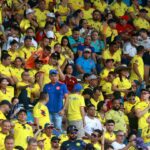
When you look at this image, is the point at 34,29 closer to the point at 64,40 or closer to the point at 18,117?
the point at 64,40

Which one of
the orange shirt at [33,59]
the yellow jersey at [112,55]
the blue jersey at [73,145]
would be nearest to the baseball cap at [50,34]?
the orange shirt at [33,59]

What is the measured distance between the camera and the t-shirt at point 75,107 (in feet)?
58.1

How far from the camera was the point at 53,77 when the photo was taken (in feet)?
58.7

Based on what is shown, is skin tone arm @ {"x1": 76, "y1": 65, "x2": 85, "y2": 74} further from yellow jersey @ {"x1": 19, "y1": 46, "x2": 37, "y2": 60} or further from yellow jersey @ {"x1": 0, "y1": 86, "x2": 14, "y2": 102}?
yellow jersey @ {"x1": 0, "y1": 86, "x2": 14, "y2": 102}

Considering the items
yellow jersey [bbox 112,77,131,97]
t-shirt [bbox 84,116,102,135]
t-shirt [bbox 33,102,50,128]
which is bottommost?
t-shirt [bbox 84,116,102,135]

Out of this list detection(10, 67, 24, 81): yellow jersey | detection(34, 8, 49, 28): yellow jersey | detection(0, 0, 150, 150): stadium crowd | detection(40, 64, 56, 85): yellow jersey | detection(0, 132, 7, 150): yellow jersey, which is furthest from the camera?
detection(34, 8, 49, 28): yellow jersey

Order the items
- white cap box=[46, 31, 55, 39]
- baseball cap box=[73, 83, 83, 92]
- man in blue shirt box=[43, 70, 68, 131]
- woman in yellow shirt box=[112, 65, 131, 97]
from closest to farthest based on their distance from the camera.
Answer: man in blue shirt box=[43, 70, 68, 131]
baseball cap box=[73, 83, 83, 92]
woman in yellow shirt box=[112, 65, 131, 97]
white cap box=[46, 31, 55, 39]

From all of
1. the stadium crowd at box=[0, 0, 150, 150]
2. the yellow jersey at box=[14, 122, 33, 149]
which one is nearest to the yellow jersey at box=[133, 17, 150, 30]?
the stadium crowd at box=[0, 0, 150, 150]

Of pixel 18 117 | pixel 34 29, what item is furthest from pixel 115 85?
pixel 18 117

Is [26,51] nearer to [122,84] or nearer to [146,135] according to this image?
[122,84]

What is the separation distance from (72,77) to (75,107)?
1.24 meters

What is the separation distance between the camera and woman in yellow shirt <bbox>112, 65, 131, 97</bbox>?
19.5 metres

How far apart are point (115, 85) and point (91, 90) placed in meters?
1.02

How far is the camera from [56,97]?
1783cm
